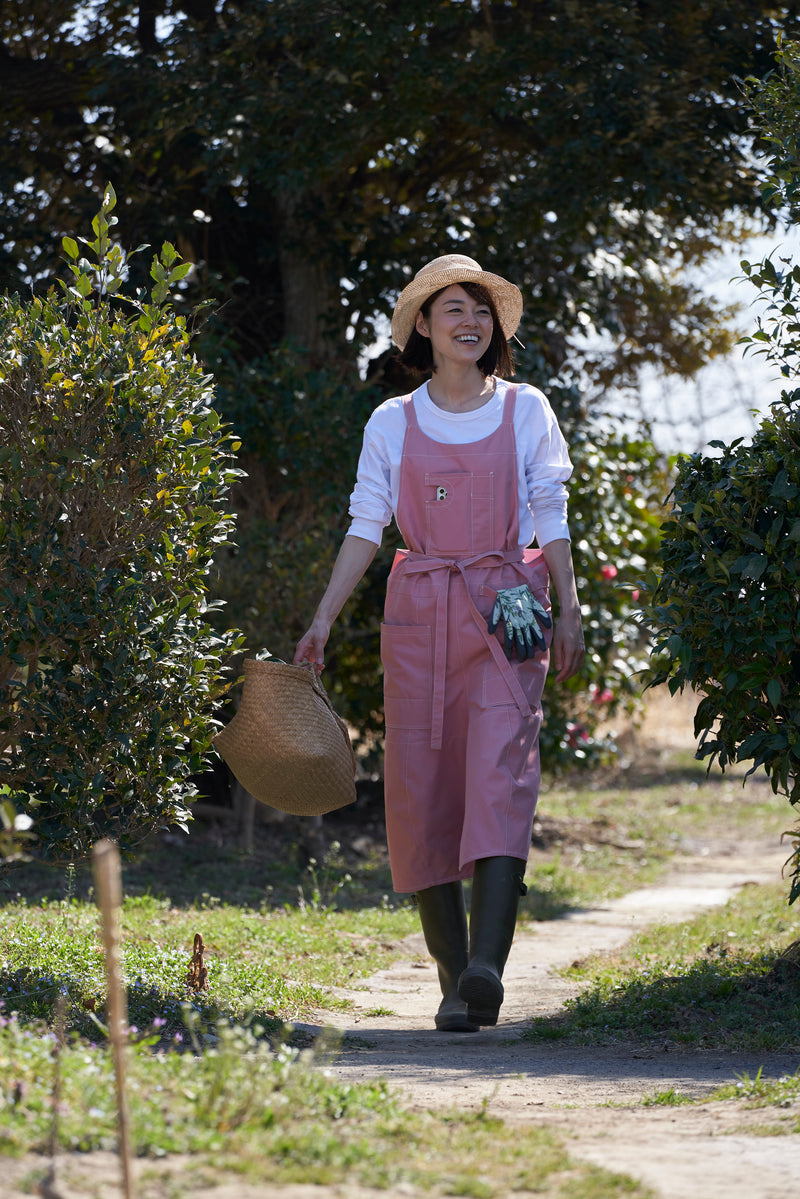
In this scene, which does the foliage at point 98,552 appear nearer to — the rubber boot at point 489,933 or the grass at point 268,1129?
the rubber boot at point 489,933

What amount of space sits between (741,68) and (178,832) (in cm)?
557

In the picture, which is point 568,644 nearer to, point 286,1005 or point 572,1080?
point 572,1080

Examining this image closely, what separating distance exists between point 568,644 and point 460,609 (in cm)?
36

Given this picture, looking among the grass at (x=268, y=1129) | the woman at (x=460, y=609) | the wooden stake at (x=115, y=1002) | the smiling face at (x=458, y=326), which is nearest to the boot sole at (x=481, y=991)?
the woman at (x=460, y=609)

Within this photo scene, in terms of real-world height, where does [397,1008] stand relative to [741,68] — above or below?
below

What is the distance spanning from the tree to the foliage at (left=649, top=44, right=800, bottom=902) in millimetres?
2674

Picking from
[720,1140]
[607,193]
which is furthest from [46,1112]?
[607,193]

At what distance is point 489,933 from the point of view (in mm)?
3684

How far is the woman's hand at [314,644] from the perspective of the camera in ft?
13.3

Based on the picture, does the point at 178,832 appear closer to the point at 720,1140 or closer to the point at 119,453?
the point at 119,453

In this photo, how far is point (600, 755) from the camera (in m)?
8.84

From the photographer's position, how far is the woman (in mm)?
3889

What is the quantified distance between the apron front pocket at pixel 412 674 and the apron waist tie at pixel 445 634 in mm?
37

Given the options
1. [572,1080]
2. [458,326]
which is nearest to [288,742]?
[572,1080]
